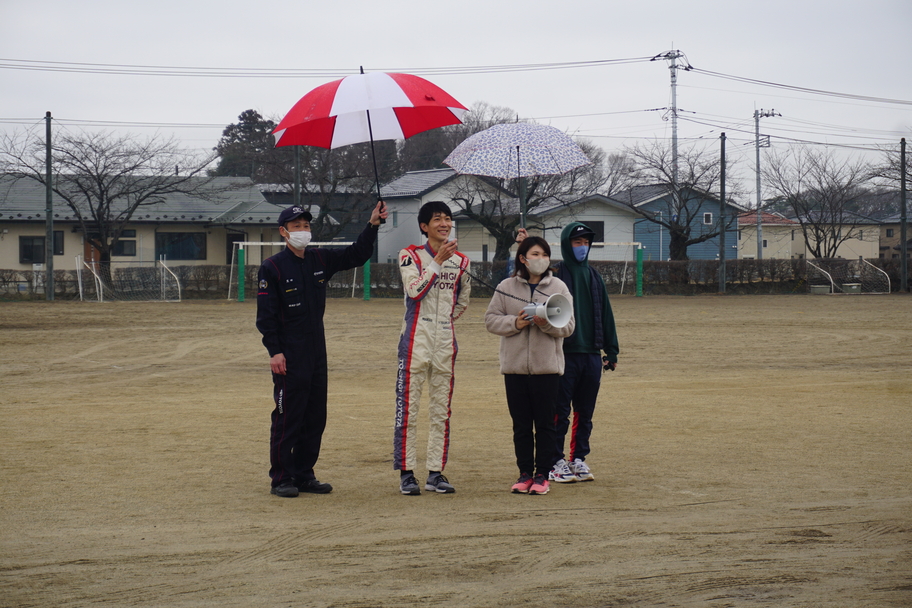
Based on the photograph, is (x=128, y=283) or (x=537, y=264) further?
(x=128, y=283)

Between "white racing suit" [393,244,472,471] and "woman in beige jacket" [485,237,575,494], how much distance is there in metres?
0.29

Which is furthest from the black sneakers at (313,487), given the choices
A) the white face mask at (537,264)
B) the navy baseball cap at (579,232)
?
the navy baseball cap at (579,232)

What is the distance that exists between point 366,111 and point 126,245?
30353mm

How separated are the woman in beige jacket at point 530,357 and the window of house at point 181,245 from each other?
3075 centimetres

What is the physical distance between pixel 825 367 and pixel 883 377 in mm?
1167

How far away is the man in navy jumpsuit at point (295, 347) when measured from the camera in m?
5.16

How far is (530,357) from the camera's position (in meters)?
5.15

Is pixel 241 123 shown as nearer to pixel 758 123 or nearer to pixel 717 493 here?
pixel 758 123

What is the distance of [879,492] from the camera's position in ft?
16.8

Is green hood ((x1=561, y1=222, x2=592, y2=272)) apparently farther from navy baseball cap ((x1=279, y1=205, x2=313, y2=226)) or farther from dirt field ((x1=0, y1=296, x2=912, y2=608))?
navy baseball cap ((x1=279, y1=205, x2=313, y2=226))

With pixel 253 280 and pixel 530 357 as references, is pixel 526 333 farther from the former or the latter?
pixel 253 280

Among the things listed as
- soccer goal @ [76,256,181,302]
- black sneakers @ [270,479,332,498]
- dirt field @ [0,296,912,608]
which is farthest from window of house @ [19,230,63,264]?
black sneakers @ [270,479,332,498]

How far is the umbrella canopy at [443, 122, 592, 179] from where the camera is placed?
6.76 m

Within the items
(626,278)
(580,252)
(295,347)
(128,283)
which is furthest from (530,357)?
(626,278)
